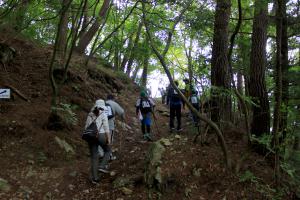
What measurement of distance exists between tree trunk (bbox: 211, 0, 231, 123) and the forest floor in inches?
22.4

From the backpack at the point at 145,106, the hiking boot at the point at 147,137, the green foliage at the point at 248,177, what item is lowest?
the green foliage at the point at 248,177

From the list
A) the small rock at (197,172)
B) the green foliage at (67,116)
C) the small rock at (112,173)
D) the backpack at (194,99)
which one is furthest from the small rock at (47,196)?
the backpack at (194,99)

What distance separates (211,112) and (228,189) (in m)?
2.32

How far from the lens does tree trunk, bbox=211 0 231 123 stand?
807 centimetres

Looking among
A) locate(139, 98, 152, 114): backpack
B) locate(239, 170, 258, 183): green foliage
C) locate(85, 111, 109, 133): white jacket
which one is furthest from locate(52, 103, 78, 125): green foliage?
locate(239, 170, 258, 183): green foliage

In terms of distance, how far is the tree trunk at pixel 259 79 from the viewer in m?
7.84

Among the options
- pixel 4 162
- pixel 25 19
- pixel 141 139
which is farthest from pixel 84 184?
pixel 25 19

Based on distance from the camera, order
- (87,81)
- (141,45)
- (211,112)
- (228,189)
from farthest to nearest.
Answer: (141,45)
(87,81)
(211,112)
(228,189)

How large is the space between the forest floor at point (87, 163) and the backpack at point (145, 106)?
103 cm

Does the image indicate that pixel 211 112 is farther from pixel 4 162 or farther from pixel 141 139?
pixel 4 162

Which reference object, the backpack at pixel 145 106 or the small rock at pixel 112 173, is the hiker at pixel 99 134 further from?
the backpack at pixel 145 106

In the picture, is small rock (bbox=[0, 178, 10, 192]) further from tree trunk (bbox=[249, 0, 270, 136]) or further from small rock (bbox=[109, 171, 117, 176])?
tree trunk (bbox=[249, 0, 270, 136])

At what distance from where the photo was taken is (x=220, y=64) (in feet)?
27.9

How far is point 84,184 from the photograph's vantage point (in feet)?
23.6
